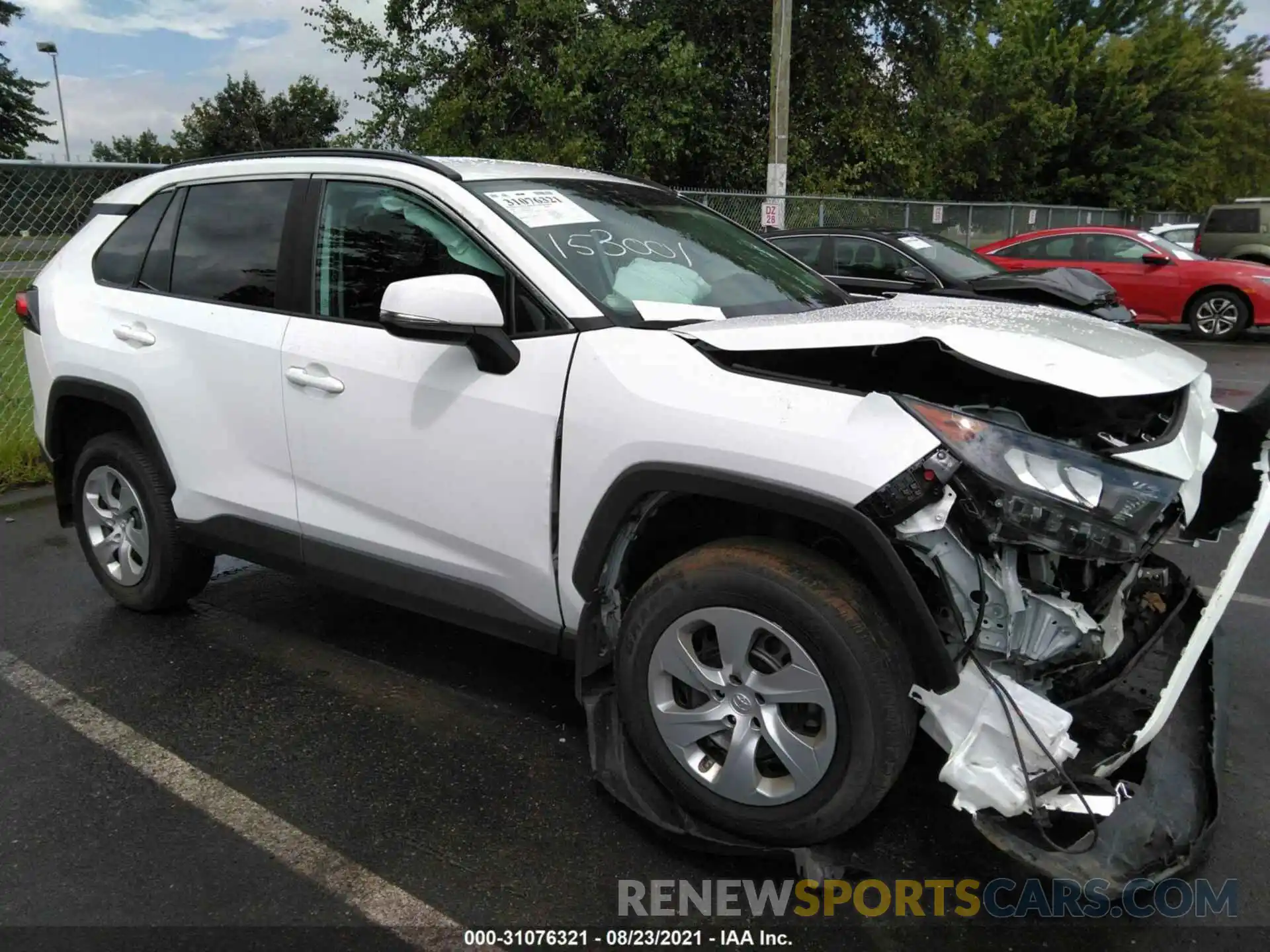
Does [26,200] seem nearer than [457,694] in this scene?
No

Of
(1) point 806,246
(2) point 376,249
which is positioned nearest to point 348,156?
(2) point 376,249

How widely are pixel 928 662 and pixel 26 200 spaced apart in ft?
21.0

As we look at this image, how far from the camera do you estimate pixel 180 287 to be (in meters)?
3.75

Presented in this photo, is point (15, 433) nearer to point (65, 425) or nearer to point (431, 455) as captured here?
point (65, 425)

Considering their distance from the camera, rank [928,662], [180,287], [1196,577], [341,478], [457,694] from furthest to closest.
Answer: [1196,577] < [180,287] < [457,694] < [341,478] < [928,662]

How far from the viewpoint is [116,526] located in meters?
4.12

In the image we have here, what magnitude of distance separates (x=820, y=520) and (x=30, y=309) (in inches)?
146

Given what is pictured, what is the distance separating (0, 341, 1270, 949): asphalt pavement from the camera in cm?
238

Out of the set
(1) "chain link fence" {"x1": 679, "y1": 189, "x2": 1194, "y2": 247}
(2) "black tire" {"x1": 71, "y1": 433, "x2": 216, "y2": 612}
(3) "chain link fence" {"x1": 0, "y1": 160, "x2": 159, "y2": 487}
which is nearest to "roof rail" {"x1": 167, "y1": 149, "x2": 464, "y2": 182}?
(2) "black tire" {"x1": 71, "y1": 433, "x2": 216, "y2": 612}

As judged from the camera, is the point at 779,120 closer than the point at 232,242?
No

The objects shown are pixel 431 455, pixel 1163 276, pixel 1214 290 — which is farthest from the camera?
pixel 1163 276

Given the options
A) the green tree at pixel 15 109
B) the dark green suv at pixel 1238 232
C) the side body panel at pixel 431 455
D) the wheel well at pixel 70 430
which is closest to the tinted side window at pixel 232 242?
the side body panel at pixel 431 455

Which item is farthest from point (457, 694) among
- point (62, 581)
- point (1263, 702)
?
point (1263, 702)

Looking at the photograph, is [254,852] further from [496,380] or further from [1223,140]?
[1223,140]
